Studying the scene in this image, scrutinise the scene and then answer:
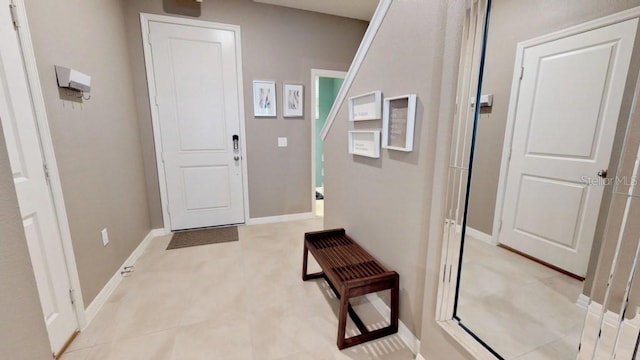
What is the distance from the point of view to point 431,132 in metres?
1.24

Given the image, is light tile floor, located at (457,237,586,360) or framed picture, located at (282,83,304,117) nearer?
light tile floor, located at (457,237,586,360)

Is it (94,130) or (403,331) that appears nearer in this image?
(403,331)

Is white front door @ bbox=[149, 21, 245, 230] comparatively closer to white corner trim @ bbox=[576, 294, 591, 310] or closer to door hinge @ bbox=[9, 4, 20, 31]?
door hinge @ bbox=[9, 4, 20, 31]

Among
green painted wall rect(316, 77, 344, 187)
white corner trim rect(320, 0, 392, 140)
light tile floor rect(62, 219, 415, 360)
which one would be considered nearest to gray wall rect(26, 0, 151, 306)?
light tile floor rect(62, 219, 415, 360)

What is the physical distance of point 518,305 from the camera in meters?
0.97

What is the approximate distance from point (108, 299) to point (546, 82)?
2.80 m

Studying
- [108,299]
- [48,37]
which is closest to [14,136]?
[48,37]

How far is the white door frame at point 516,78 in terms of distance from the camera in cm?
67

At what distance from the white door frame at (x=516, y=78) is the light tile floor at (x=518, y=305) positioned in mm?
108

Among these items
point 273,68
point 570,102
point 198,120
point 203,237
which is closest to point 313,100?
point 273,68

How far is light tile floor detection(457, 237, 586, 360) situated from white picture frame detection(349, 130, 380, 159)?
757 millimetres

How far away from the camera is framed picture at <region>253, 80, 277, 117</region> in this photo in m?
3.20

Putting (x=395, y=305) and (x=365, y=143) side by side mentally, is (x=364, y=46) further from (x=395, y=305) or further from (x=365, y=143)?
(x=395, y=305)

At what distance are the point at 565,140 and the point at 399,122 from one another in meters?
0.73
